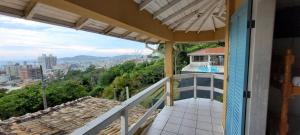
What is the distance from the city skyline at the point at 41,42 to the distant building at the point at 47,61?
1.00 ft

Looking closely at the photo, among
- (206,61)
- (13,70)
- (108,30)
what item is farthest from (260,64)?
(206,61)

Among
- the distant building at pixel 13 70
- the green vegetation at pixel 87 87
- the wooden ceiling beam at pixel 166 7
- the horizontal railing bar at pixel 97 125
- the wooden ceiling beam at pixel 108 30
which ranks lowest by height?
the green vegetation at pixel 87 87

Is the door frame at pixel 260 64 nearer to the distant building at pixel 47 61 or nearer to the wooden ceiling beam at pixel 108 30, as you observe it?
the wooden ceiling beam at pixel 108 30

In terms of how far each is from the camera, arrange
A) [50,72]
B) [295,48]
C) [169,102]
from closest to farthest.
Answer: [295,48] < [169,102] < [50,72]

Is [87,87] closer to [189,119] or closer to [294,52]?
[189,119]

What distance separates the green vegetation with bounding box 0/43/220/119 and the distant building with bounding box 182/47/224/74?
162 cm

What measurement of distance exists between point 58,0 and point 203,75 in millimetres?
5034

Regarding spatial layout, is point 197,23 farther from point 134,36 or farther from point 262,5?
point 262,5

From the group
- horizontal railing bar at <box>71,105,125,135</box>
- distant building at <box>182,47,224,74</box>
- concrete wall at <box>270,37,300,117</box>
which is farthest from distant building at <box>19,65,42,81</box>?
distant building at <box>182,47,224,74</box>

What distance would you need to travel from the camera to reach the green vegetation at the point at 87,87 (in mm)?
9099

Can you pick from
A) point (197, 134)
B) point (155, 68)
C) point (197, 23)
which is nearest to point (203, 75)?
point (197, 23)

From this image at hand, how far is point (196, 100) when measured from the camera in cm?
551

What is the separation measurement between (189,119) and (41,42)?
10.6m

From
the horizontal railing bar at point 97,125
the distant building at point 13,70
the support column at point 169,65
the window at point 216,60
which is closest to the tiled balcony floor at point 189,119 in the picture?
the support column at point 169,65
